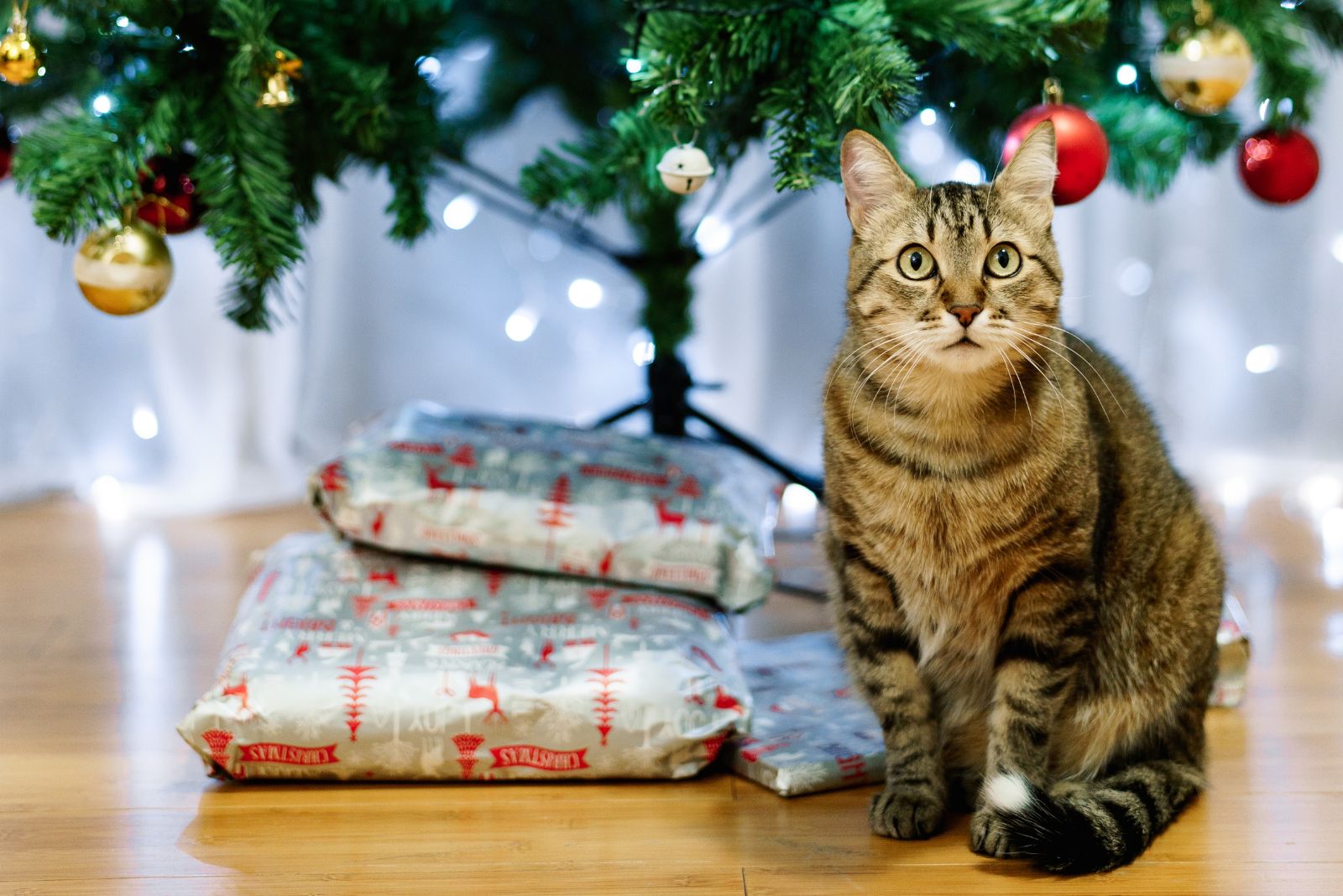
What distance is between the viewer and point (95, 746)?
128cm

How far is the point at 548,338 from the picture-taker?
2.47 meters

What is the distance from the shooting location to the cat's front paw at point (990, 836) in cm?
106

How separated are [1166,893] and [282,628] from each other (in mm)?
819

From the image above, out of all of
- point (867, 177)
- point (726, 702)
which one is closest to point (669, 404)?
point (726, 702)

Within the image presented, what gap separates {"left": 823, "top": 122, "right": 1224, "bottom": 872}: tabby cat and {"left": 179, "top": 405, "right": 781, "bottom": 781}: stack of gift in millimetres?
201

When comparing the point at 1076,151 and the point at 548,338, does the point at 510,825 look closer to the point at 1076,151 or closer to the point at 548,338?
the point at 1076,151

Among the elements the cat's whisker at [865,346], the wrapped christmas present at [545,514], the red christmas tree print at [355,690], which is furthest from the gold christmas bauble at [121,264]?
the cat's whisker at [865,346]

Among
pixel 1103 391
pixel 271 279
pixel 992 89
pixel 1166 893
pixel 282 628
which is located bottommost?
pixel 1166 893

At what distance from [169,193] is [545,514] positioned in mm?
495

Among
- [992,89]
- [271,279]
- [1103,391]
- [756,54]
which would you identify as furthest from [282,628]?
[992,89]

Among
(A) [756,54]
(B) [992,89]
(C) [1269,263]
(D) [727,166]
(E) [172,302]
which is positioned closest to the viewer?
(A) [756,54]

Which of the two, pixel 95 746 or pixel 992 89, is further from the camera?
pixel 992 89

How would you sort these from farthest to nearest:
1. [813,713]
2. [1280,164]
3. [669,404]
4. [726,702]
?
1. [669,404]
2. [1280,164]
3. [813,713]
4. [726,702]

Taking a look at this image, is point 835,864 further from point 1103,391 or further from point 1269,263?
point 1269,263
